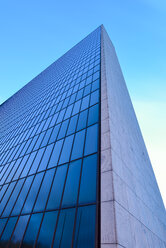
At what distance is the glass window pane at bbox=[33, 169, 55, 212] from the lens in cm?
943

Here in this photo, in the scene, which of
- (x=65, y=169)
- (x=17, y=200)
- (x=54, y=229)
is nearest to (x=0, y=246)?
(x=17, y=200)

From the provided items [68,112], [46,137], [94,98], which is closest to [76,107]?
[68,112]

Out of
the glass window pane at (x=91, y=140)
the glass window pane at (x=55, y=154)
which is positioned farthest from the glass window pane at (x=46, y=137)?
the glass window pane at (x=91, y=140)

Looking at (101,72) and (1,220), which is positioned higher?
(101,72)

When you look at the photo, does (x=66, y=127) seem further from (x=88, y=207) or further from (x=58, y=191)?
(x=88, y=207)

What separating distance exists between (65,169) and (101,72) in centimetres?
1232

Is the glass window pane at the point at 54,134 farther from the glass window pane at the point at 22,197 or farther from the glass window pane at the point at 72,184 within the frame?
the glass window pane at the point at 72,184

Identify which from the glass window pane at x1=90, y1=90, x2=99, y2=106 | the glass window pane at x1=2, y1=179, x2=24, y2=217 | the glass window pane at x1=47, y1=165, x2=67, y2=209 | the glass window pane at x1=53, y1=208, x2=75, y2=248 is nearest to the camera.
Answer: the glass window pane at x1=53, y1=208, x2=75, y2=248

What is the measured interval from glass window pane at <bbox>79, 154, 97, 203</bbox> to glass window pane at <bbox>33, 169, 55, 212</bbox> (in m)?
3.18

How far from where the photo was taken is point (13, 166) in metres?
17.0

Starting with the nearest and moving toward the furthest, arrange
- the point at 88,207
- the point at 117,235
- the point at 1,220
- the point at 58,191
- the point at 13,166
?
the point at 117,235, the point at 88,207, the point at 58,191, the point at 1,220, the point at 13,166

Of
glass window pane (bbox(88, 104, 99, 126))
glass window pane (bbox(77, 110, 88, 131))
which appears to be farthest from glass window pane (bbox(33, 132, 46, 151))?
glass window pane (bbox(88, 104, 99, 126))

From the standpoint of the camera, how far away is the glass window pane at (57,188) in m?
8.72

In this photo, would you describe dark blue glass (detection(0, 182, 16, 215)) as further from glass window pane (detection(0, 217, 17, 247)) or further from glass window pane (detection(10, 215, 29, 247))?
glass window pane (detection(10, 215, 29, 247))
